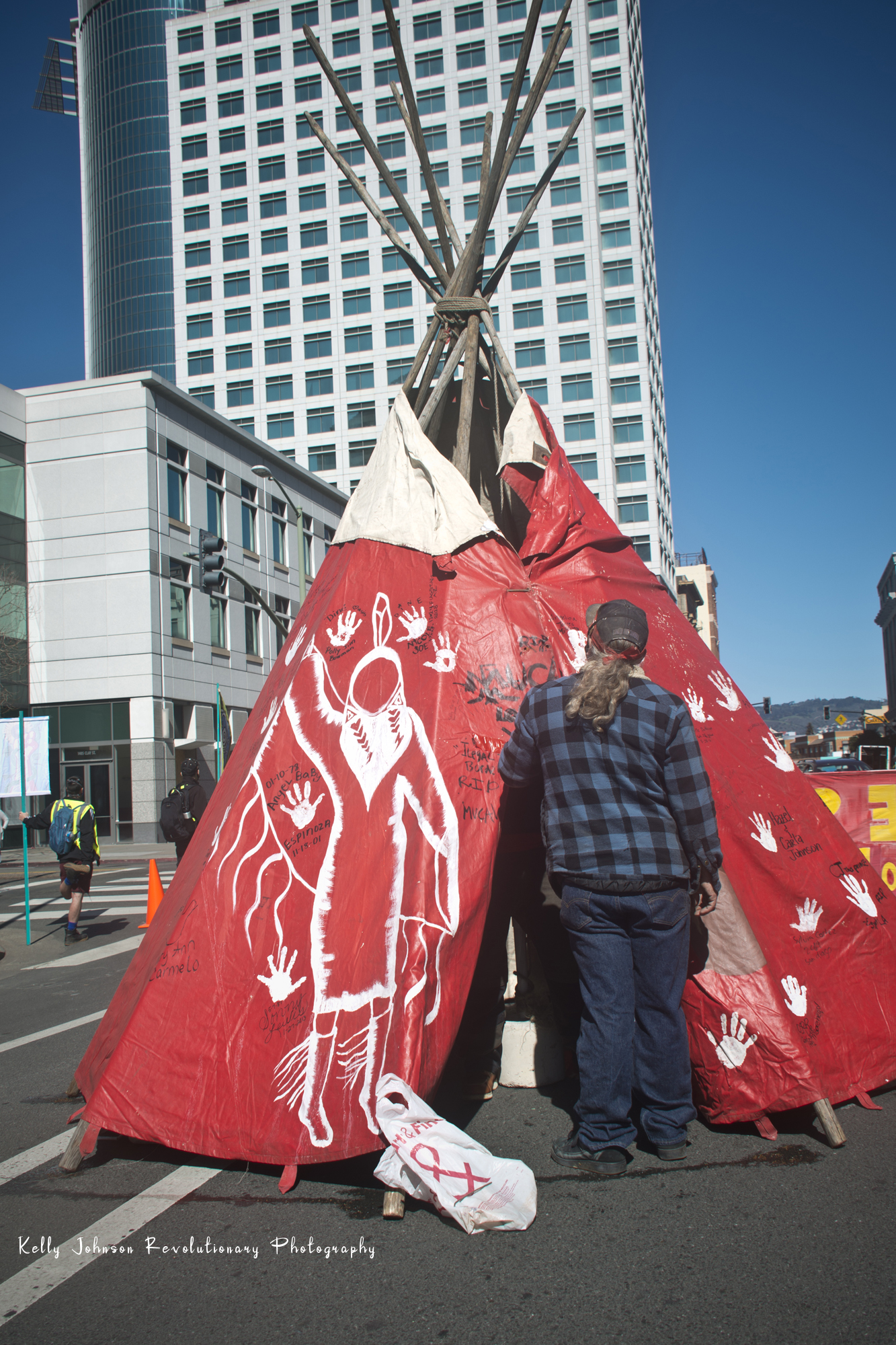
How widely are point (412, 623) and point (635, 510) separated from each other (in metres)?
49.5

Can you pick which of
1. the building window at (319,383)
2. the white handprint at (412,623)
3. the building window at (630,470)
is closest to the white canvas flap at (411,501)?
the white handprint at (412,623)

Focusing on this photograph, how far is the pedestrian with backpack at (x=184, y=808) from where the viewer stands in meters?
9.67

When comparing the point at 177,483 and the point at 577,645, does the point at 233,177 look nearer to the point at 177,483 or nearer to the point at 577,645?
the point at 177,483

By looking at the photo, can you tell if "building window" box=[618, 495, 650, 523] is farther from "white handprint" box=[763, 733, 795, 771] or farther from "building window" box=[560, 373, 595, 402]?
"white handprint" box=[763, 733, 795, 771]

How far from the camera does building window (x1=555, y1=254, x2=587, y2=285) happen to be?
51469mm

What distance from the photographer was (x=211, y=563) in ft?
52.2

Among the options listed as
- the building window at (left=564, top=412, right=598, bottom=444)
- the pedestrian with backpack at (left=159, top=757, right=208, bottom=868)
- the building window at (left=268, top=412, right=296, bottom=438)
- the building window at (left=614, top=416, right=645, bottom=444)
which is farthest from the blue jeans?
the building window at (left=268, top=412, right=296, bottom=438)

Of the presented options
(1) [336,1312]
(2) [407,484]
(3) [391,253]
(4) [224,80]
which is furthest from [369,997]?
(4) [224,80]

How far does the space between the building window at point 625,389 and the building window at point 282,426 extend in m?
18.8

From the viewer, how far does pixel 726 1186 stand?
2918 millimetres

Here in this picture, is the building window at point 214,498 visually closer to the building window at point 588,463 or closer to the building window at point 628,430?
the building window at point 588,463

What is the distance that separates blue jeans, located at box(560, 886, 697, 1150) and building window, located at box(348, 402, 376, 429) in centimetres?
5143

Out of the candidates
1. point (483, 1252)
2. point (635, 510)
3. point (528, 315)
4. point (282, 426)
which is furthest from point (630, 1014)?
point (282, 426)

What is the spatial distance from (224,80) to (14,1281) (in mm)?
68021
